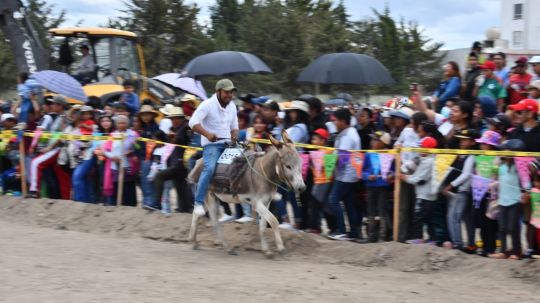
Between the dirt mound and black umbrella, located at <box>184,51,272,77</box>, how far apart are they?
548 cm

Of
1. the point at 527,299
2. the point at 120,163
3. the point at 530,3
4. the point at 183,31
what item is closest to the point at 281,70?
the point at 183,31

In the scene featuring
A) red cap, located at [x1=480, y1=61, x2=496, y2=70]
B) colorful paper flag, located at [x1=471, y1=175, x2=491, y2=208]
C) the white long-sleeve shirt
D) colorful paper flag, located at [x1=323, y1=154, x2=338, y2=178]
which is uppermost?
red cap, located at [x1=480, y1=61, x2=496, y2=70]

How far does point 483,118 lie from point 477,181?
1.68 m

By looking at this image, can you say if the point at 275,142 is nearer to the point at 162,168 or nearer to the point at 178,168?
the point at 178,168

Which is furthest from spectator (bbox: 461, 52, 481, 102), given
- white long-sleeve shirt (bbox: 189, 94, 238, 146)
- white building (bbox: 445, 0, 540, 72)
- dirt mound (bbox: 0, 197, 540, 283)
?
white building (bbox: 445, 0, 540, 72)

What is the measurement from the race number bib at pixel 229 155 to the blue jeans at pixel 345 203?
1.52 metres

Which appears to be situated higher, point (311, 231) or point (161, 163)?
point (161, 163)

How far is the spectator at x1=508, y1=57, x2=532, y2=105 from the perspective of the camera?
12422mm

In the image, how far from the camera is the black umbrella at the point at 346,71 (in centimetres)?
1620

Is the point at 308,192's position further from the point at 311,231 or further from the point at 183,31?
the point at 183,31

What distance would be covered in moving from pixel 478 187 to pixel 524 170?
0.69 meters

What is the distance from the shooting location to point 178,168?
12680mm

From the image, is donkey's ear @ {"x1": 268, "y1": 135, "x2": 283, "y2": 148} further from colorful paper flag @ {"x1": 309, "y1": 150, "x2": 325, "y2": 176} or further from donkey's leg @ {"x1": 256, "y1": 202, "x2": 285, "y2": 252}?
colorful paper flag @ {"x1": 309, "y1": 150, "x2": 325, "y2": 176}

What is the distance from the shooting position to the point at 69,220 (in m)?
13.3
